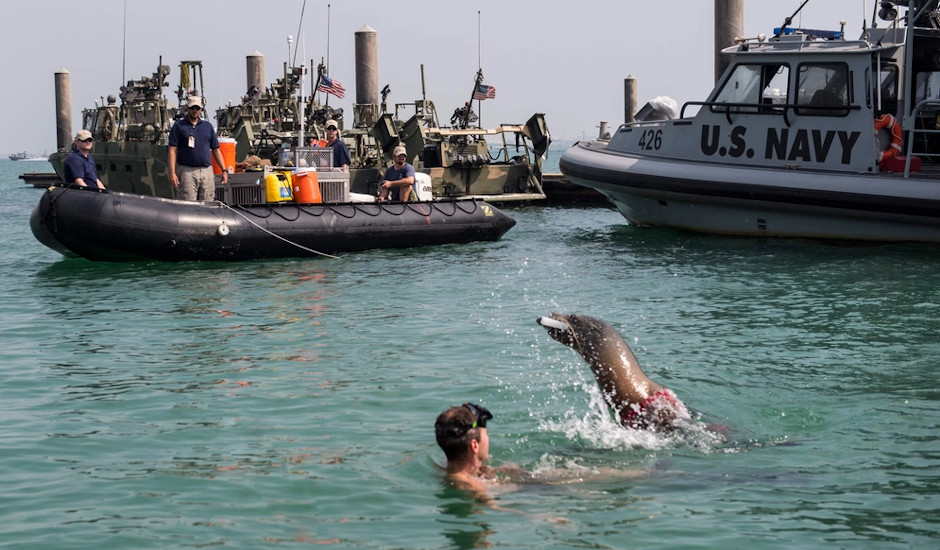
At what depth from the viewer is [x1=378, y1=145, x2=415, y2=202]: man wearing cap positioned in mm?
18500

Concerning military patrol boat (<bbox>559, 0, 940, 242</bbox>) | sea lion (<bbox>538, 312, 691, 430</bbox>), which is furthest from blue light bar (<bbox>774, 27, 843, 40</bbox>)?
sea lion (<bbox>538, 312, 691, 430</bbox>)

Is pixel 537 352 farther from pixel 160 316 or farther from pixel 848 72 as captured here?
pixel 848 72

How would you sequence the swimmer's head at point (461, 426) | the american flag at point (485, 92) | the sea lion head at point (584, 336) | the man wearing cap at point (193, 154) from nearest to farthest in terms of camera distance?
the swimmer's head at point (461, 426) < the sea lion head at point (584, 336) < the man wearing cap at point (193, 154) < the american flag at point (485, 92)

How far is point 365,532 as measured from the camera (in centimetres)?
562

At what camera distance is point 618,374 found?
647 cm

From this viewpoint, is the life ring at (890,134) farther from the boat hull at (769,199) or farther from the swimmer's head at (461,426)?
the swimmer's head at (461,426)

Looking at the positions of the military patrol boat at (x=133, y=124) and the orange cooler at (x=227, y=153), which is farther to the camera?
the military patrol boat at (x=133, y=124)

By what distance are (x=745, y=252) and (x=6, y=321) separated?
32.0ft

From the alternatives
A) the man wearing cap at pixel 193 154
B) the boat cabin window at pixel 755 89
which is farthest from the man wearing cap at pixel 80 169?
the boat cabin window at pixel 755 89

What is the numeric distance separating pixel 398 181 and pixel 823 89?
6.40m

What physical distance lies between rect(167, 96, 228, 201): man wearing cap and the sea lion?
9.99m

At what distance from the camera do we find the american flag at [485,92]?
34.8 meters

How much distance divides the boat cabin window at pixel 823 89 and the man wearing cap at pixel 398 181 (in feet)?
19.3

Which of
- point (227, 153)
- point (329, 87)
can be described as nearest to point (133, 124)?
point (329, 87)
